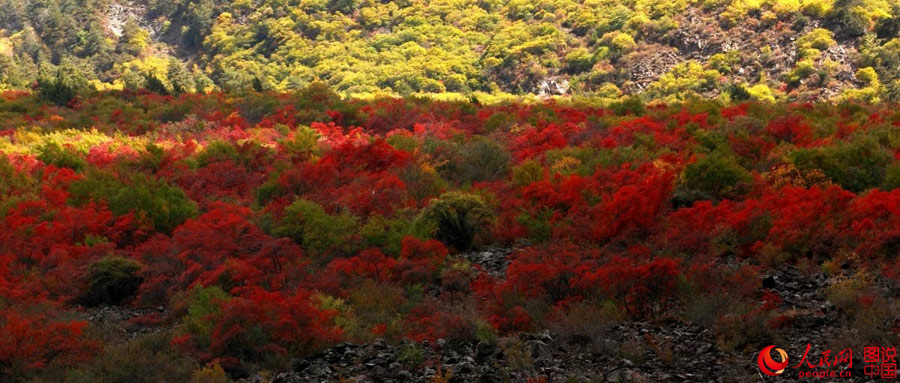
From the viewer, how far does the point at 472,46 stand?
7656 centimetres

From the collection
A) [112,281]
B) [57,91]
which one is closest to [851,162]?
[112,281]

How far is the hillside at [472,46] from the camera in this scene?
52.0 m

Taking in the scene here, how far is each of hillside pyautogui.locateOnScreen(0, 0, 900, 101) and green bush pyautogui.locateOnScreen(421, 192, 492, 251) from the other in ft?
89.9

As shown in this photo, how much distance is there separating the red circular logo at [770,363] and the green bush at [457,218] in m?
8.94

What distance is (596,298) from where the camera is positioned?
12781 millimetres

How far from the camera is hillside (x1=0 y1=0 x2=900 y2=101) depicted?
51969 millimetres

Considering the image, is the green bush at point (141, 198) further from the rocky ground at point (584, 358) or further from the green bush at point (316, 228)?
the rocky ground at point (584, 358)

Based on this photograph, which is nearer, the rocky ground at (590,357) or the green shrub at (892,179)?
the rocky ground at (590,357)

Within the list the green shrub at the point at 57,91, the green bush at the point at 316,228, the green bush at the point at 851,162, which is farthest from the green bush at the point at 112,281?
the green shrub at the point at 57,91

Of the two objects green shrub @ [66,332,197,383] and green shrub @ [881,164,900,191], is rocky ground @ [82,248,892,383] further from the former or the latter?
green shrub @ [881,164,900,191]

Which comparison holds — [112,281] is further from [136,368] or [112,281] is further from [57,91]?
[57,91]

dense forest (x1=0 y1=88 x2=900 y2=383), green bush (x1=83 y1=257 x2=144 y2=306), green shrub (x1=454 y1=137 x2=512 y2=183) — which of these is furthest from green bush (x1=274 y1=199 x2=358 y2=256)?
green shrub (x1=454 y1=137 x2=512 y2=183)

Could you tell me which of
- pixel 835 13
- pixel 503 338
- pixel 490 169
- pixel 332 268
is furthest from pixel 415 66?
pixel 503 338

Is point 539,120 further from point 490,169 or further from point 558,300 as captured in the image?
point 558,300
